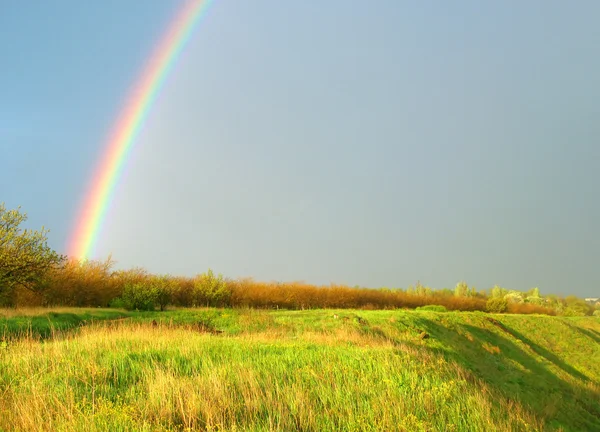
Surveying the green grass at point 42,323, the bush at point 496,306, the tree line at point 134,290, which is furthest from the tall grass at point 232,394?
the bush at point 496,306

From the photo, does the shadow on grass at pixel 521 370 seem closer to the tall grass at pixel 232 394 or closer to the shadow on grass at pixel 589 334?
the tall grass at pixel 232 394

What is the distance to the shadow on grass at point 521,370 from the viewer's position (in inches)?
779

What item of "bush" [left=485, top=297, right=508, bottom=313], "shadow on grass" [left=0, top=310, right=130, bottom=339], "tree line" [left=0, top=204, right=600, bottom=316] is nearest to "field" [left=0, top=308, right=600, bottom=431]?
"shadow on grass" [left=0, top=310, right=130, bottom=339]

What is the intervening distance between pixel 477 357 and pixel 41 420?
25.7m

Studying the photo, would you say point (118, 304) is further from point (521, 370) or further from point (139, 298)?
point (521, 370)

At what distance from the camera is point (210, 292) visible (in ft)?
135

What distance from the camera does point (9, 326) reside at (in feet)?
61.4

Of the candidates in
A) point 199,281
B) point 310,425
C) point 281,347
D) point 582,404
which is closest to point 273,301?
point 199,281

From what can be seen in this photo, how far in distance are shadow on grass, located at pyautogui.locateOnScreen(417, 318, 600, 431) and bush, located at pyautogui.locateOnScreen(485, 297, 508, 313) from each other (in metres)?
28.9

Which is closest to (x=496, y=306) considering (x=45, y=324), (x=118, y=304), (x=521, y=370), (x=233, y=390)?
(x=521, y=370)

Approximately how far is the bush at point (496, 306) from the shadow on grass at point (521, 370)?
28.9 m

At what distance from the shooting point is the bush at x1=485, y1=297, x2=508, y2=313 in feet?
212

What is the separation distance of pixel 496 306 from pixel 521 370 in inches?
1624

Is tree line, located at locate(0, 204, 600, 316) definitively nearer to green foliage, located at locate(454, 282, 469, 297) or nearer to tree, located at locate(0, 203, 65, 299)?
tree, located at locate(0, 203, 65, 299)
